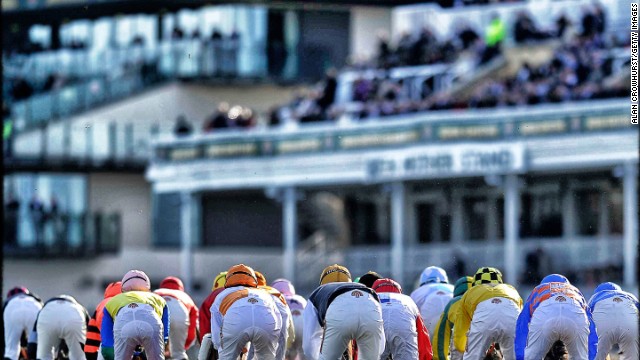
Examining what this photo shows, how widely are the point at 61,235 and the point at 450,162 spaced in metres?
12.3

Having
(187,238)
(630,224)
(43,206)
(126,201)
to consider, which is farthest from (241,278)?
(126,201)

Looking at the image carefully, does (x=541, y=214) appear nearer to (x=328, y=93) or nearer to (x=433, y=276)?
(x=328, y=93)

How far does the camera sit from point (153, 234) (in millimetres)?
49500

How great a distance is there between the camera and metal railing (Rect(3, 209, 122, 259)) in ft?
156

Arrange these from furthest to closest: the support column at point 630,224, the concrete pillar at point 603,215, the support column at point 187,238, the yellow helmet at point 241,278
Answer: the support column at point 187,238 → the concrete pillar at point 603,215 → the support column at point 630,224 → the yellow helmet at point 241,278

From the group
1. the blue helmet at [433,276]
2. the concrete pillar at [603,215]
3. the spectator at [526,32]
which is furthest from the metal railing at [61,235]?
the blue helmet at [433,276]

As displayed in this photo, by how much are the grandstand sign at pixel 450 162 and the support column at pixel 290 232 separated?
256 centimetres

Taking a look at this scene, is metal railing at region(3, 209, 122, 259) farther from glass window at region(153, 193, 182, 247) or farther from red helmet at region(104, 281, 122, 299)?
red helmet at region(104, 281, 122, 299)

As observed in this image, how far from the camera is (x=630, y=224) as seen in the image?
123 ft

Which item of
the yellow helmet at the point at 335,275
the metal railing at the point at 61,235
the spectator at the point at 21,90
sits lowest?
the metal railing at the point at 61,235

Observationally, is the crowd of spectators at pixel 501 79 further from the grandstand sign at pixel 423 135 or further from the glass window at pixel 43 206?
the glass window at pixel 43 206

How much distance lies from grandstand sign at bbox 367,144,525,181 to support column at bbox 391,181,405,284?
1.22ft

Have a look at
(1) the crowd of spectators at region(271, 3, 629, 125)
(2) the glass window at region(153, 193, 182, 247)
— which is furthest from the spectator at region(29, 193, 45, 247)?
(1) the crowd of spectators at region(271, 3, 629, 125)

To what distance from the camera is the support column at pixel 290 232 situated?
141 feet
